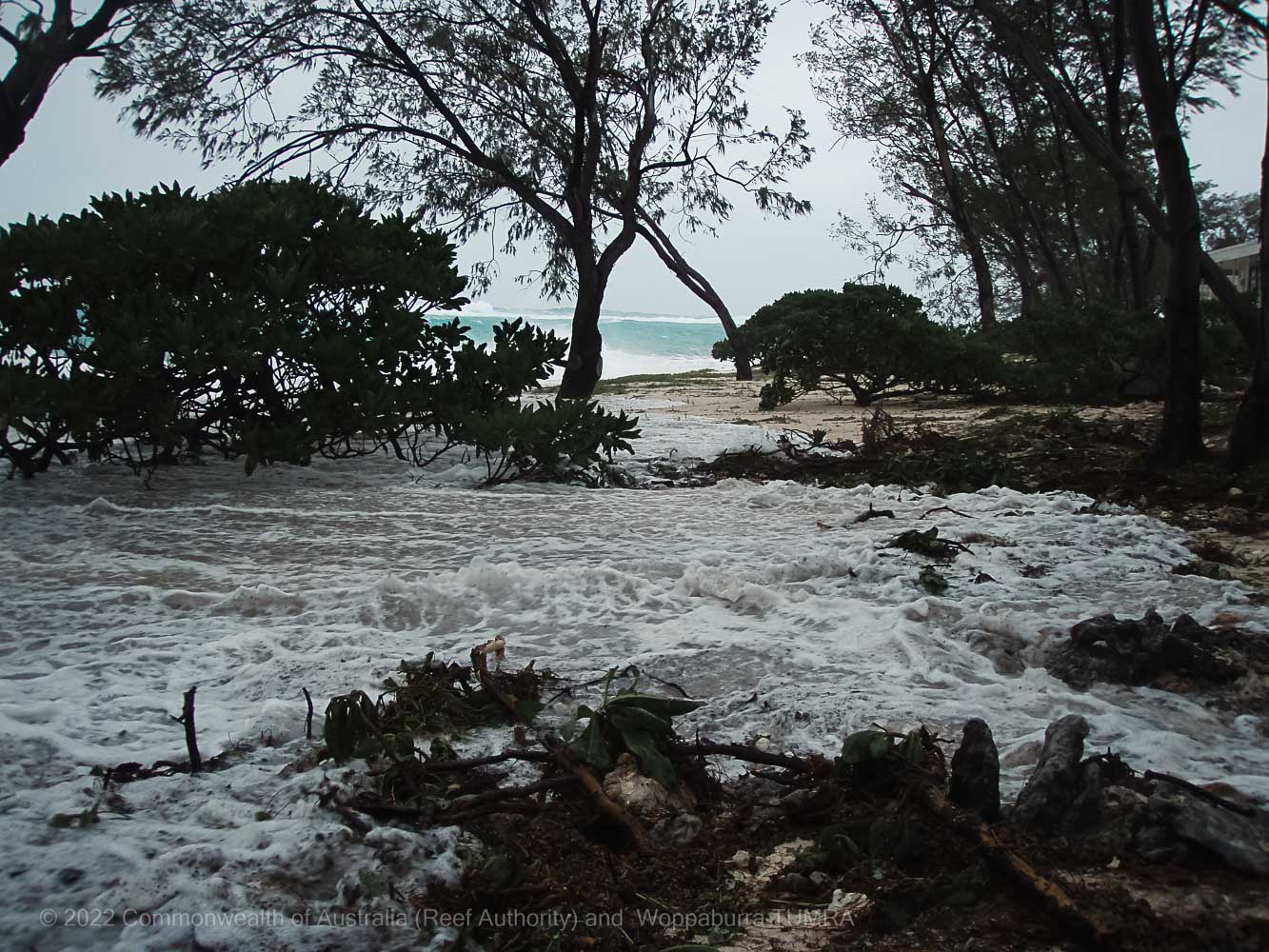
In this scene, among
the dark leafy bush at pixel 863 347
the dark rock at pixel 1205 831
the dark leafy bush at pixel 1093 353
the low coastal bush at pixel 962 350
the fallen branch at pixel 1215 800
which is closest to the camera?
the dark rock at pixel 1205 831

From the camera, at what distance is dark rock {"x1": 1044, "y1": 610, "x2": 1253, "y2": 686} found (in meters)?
2.33

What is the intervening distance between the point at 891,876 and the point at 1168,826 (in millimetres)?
454

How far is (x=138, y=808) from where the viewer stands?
169 centimetres

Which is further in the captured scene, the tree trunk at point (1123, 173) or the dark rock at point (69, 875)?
the tree trunk at point (1123, 173)

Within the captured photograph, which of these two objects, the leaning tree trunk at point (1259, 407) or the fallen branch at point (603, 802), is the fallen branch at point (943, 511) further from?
the fallen branch at point (603, 802)

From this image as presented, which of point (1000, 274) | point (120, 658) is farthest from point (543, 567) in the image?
point (1000, 274)

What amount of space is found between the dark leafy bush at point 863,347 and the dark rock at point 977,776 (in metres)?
8.09

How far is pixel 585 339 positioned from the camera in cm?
979

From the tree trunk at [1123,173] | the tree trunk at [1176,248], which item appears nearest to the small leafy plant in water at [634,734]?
the tree trunk at [1176,248]

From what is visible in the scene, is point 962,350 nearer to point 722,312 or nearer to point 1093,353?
point 1093,353

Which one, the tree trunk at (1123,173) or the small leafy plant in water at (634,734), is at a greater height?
the tree trunk at (1123,173)

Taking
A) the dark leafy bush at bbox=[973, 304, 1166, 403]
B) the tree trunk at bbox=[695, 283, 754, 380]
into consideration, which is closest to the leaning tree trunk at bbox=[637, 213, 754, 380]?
the tree trunk at bbox=[695, 283, 754, 380]

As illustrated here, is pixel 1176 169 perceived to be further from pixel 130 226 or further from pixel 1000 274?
pixel 1000 274

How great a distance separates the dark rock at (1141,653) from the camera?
233cm
